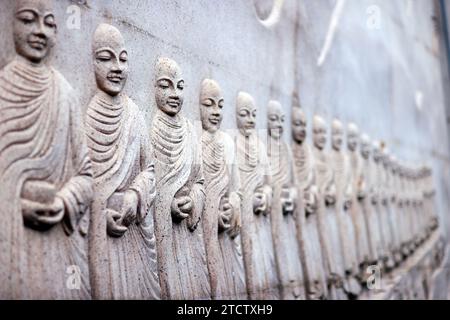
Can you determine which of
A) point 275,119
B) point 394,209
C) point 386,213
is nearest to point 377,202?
point 386,213

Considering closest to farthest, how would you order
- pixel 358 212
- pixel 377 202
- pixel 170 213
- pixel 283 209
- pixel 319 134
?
pixel 170 213 < pixel 283 209 < pixel 319 134 < pixel 358 212 < pixel 377 202

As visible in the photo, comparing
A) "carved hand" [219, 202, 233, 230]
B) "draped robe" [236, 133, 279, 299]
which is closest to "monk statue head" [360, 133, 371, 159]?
"draped robe" [236, 133, 279, 299]

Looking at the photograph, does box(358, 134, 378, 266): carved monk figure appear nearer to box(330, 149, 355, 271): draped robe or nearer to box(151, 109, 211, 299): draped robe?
box(330, 149, 355, 271): draped robe

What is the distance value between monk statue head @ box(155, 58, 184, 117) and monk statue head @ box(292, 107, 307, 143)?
3.46 metres

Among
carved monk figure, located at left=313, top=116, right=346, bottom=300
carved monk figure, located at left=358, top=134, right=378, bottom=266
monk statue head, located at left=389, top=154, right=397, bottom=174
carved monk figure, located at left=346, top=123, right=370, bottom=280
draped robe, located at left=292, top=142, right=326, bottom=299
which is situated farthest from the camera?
monk statue head, located at left=389, top=154, right=397, bottom=174

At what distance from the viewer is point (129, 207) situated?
536 centimetres

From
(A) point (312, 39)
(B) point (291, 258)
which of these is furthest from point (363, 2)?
(B) point (291, 258)

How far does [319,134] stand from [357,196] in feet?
6.60

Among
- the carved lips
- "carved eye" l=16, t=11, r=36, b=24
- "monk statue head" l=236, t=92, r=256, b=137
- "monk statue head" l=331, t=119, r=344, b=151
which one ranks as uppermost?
"monk statue head" l=331, t=119, r=344, b=151

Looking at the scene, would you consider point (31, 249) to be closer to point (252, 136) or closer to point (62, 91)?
point (62, 91)

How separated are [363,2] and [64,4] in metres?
9.92

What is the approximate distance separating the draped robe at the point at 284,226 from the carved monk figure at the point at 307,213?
0.43 feet

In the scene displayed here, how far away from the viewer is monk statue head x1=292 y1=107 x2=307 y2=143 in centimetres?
955

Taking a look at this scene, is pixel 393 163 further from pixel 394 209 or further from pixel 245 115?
pixel 245 115
